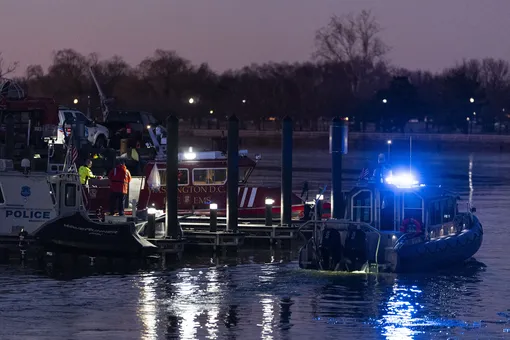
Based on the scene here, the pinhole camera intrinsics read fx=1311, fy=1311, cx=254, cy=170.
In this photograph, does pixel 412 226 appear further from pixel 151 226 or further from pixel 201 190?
pixel 201 190

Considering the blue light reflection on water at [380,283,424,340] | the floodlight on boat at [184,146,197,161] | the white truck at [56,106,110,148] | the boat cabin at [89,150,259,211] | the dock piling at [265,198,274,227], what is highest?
the white truck at [56,106,110,148]

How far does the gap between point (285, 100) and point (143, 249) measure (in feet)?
436

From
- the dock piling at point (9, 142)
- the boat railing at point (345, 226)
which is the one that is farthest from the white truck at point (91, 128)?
the boat railing at point (345, 226)

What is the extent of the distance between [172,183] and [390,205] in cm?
612

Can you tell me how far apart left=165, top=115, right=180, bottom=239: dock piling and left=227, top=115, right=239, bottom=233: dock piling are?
1.88m

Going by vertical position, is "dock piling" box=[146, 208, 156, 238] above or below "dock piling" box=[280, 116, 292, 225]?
below

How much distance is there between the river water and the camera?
25.9m

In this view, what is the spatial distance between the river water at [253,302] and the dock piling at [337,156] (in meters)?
2.02

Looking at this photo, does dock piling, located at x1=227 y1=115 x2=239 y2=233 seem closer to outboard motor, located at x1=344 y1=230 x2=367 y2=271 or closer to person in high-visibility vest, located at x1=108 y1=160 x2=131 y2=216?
person in high-visibility vest, located at x1=108 y1=160 x2=131 y2=216

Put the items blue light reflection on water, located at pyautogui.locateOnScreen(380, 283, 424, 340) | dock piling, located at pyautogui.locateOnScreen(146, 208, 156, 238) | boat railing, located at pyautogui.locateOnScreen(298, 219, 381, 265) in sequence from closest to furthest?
blue light reflection on water, located at pyautogui.locateOnScreen(380, 283, 424, 340) < boat railing, located at pyautogui.locateOnScreen(298, 219, 381, 265) < dock piling, located at pyautogui.locateOnScreen(146, 208, 156, 238)

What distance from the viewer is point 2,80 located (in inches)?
2104

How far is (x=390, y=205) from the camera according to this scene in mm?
33312

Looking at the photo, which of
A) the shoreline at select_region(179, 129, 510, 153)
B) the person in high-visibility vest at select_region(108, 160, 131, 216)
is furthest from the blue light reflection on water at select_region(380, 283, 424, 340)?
the shoreline at select_region(179, 129, 510, 153)

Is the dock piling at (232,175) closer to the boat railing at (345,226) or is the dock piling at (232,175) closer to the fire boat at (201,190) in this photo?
the fire boat at (201,190)
